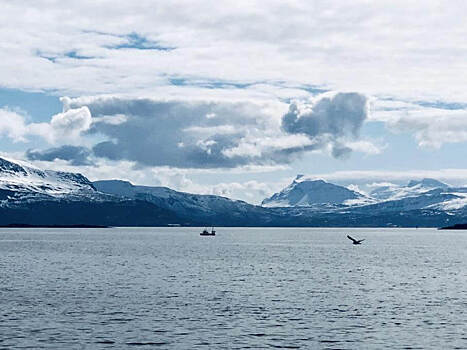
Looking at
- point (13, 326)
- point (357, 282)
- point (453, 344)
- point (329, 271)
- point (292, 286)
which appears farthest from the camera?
Answer: point (329, 271)

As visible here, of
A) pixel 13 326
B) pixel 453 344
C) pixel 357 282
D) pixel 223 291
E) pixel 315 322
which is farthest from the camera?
pixel 357 282

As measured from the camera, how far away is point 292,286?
401 feet

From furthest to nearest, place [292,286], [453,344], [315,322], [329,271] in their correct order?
1. [329,271]
2. [292,286]
3. [315,322]
4. [453,344]

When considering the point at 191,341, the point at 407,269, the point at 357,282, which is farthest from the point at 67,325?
the point at 407,269

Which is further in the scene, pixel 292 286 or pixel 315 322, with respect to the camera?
pixel 292 286

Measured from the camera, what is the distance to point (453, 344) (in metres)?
67.6

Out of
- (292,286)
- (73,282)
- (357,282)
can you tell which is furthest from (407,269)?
(73,282)

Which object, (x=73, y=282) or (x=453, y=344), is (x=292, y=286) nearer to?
(x=73, y=282)

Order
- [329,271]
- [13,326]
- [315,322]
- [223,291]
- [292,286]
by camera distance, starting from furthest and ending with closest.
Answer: [329,271] < [292,286] < [223,291] < [315,322] < [13,326]

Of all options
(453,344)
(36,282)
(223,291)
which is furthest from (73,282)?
(453,344)

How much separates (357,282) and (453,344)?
63249mm

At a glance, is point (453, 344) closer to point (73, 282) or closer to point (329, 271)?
Result: point (73, 282)

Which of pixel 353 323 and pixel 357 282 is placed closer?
pixel 353 323

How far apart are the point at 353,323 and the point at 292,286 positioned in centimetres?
4244
